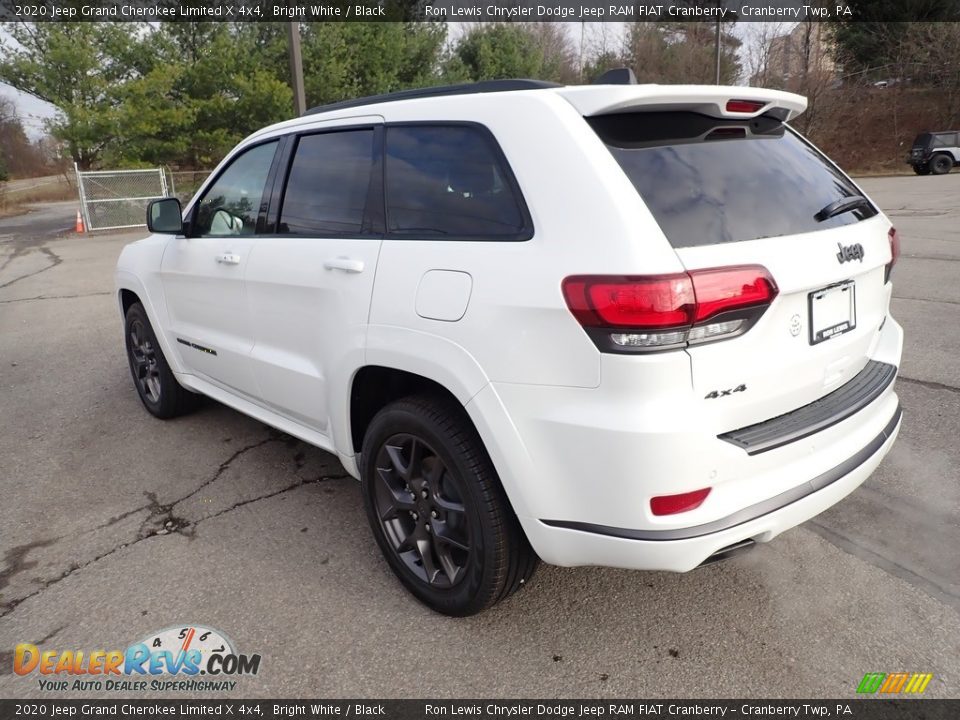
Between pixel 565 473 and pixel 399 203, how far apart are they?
1240mm

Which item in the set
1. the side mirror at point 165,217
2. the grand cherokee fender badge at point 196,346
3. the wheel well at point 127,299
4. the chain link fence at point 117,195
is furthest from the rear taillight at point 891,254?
the chain link fence at point 117,195

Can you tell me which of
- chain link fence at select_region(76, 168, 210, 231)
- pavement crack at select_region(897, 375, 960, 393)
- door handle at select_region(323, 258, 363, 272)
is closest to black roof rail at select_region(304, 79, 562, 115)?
door handle at select_region(323, 258, 363, 272)

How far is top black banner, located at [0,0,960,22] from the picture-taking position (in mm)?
21703

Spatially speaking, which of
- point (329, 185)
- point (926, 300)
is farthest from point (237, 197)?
point (926, 300)

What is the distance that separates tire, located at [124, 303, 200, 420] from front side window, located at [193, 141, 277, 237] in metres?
1.07

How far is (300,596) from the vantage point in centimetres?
281

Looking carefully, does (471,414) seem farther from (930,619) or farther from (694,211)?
A: (930,619)

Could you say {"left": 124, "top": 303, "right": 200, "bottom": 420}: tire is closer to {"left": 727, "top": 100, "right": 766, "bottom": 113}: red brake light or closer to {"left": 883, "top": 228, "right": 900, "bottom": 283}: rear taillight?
{"left": 727, "top": 100, "right": 766, "bottom": 113}: red brake light

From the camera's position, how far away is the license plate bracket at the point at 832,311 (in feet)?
7.30

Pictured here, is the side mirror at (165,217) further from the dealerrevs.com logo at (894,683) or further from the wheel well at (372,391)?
the dealerrevs.com logo at (894,683)

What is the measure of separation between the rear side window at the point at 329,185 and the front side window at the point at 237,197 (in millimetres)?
291

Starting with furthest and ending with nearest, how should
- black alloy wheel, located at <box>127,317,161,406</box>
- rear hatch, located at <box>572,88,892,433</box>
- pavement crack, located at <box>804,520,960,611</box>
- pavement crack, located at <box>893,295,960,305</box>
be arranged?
pavement crack, located at <box>893,295,960,305</box>, black alloy wheel, located at <box>127,317,161,406</box>, pavement crack, located at <box>804,520,960,611</box>, rear hatch, located at <box>572,88,892,433</box>

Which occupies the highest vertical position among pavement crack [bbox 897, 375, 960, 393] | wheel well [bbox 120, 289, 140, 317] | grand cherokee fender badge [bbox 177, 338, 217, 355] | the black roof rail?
the black roof rail

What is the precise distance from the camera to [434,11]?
94.1 feet
